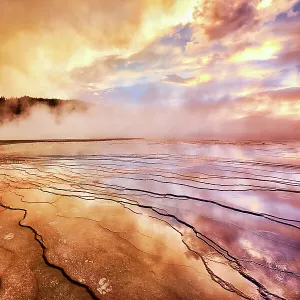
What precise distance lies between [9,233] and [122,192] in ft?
7.94

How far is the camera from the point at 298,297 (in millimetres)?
1930

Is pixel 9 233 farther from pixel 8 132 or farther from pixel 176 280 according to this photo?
pixel 8 132

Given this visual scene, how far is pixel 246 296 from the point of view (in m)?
1.91

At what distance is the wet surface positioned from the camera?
1994mm

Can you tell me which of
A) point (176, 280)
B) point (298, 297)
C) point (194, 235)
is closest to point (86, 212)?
point (194, 235)

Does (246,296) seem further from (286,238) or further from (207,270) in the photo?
(286,238)

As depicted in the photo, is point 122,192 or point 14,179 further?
point 14,179

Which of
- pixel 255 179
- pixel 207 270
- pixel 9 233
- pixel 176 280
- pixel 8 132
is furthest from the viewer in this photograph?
pixel 8 132

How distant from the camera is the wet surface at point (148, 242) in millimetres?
1994

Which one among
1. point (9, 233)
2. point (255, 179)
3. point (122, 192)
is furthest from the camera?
point (255, 179)

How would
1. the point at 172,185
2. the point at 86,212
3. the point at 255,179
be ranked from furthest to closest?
1. the point at 255,179
2. the point at 172,185
3. the point at 86,212

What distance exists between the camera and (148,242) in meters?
2.79

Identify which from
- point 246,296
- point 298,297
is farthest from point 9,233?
point 298,297

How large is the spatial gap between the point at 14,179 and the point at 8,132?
35.5m
